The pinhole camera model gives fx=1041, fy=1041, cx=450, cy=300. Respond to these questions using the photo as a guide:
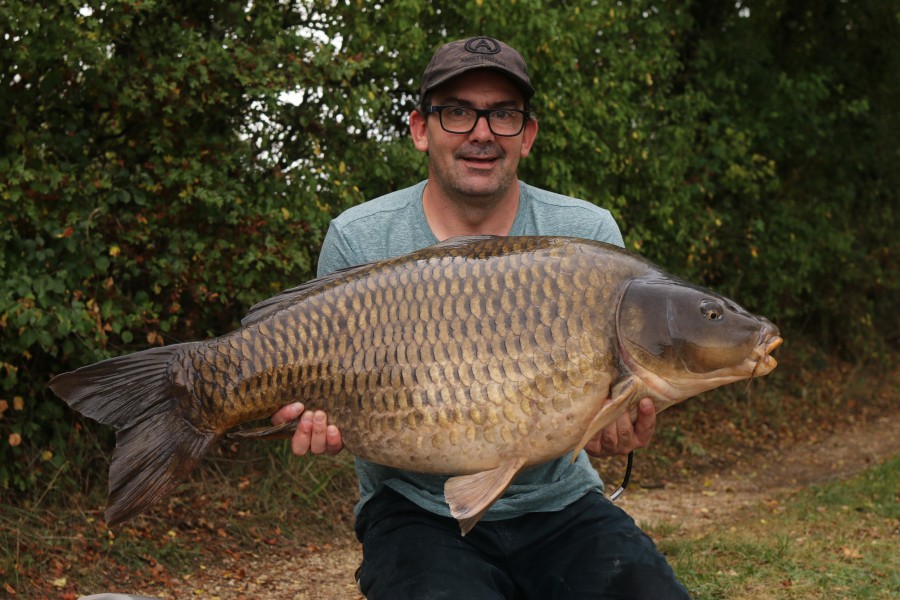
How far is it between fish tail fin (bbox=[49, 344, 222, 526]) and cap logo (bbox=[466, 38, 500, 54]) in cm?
95

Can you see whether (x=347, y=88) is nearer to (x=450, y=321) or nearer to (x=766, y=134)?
(x=450, y=321)

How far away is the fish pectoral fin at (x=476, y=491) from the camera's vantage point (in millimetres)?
1921

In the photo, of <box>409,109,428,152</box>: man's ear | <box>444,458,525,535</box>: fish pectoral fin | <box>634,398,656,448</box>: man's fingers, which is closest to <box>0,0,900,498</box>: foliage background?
<box>409,109,428,152</box>: man's ear

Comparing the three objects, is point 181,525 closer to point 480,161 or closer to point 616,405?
point 480,161

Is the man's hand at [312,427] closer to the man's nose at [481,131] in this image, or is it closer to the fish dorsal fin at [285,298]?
the fish dorsal fin at [285,298]

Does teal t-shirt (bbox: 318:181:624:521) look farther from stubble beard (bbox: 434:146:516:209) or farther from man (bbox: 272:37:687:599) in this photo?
stubble beard (bbox: 434:146:516:209)

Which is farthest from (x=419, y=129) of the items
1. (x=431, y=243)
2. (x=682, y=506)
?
(x=682, y=506)

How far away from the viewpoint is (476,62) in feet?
7.80

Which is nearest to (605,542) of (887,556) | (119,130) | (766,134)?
(887,556)

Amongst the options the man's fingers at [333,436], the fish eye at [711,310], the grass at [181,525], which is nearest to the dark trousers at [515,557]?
the man's fingers at [333,436]

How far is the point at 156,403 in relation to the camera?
2055 mm

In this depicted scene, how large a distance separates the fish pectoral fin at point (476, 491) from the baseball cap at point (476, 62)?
93 centimetres

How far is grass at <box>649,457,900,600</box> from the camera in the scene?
3.39m

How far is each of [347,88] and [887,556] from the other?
117 inches
